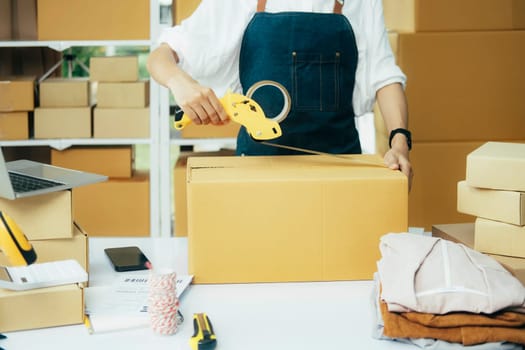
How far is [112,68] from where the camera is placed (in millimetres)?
3248

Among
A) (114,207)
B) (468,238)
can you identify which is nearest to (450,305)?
(468,238)

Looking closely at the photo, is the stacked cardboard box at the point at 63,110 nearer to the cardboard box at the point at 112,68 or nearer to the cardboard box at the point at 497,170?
the cardboard box at the point at 112,68

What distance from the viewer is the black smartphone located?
1616 millimetres

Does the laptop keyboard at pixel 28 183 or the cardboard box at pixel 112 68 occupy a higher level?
the cardboard box at pixel 112 68

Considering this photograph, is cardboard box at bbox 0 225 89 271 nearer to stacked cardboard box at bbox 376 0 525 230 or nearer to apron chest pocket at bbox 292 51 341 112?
apron chest pocket at bbox 292 51 341 112

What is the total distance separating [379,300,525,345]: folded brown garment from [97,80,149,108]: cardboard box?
7.40 ft

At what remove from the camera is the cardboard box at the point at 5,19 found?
10.9 ft

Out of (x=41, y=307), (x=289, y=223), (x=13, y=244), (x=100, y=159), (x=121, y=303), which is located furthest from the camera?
(x=100, y=159)

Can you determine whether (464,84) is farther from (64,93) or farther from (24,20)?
(24,20)

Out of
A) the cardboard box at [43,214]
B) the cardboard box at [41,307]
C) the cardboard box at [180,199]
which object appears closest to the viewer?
the cardboard box at [41,307]

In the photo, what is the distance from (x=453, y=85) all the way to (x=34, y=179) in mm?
1844

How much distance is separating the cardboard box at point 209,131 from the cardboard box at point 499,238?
73.4 inches

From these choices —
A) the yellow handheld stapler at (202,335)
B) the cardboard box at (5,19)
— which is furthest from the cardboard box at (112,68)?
the yellow handheld stapler at (202,335)

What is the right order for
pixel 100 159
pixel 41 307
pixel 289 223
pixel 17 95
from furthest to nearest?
pixel 100 159, pixel 17 95, pixel 289 223, pixel 41 307
